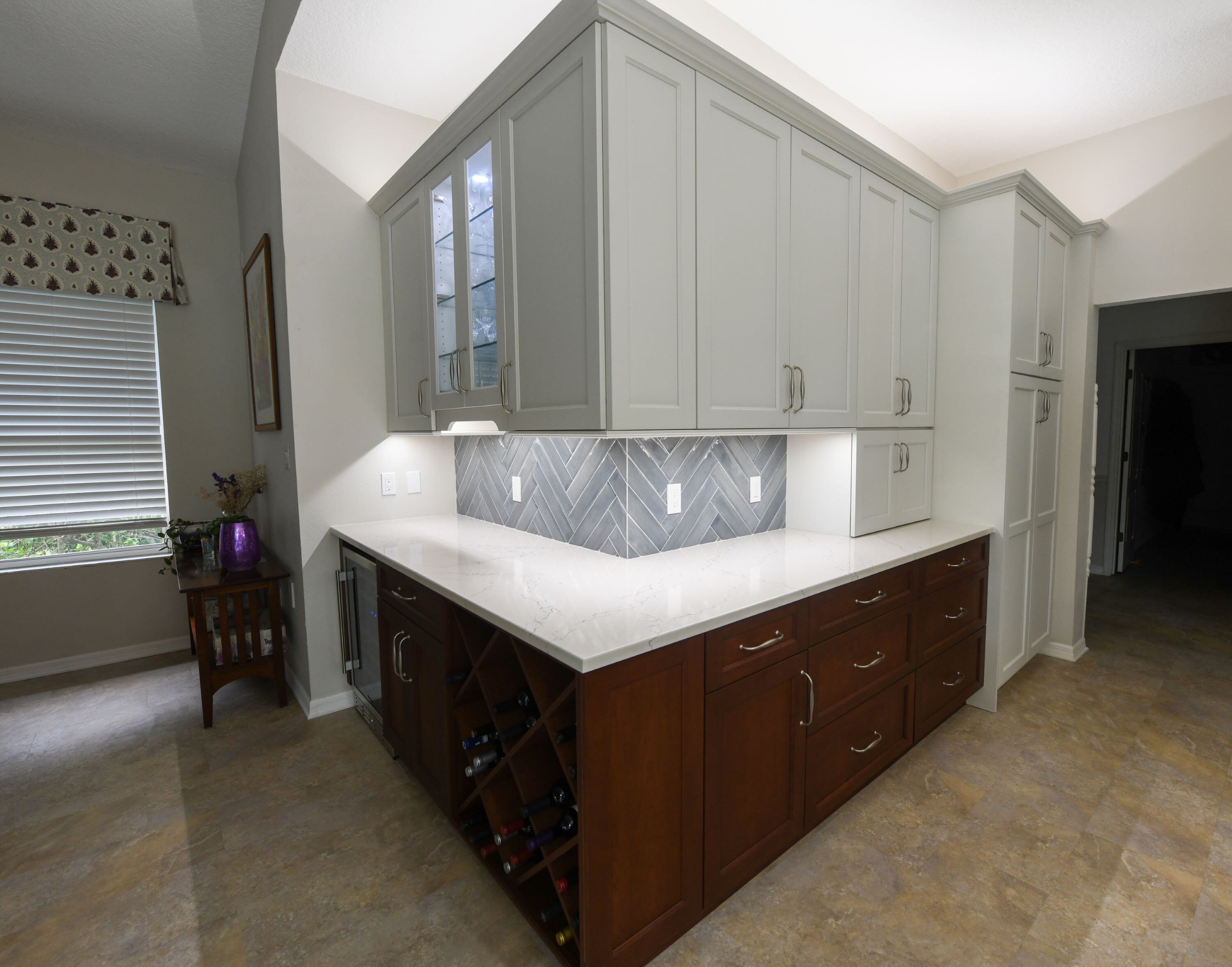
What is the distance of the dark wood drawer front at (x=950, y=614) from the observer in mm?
2361

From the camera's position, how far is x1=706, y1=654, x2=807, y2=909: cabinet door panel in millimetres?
1551

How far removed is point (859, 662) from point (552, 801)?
114 centimetres

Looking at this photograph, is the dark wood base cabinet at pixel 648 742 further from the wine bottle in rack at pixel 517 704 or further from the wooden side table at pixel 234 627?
A: the wooden side table at pixel 234 627

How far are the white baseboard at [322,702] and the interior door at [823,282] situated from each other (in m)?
2.45

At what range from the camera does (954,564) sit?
2.52 metres

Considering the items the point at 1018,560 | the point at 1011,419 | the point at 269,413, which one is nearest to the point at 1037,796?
the point at 1018,560

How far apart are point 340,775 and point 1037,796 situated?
8.67 ft

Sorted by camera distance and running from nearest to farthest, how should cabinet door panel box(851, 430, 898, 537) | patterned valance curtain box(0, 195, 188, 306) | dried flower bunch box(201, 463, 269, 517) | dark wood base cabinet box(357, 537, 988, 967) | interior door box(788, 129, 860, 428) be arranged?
dark wood base cabinet box(357, 537, 988, 967)
interior door box(788, 129, 860, 428)
cabinet door panel box(851, 430, 898, 537)
dried flower bunch box(201, 463, 269, 517)
patterned valance curtain box(0, 195, 188, 306)

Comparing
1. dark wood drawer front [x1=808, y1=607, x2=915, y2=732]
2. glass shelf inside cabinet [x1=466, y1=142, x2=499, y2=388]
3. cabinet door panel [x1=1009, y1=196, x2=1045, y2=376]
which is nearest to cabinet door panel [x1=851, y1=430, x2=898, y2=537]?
dark wood drawer front [x1=808, y1=607, x2=915, y2=732]

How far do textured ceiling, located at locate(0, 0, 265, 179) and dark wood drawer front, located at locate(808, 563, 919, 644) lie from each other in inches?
129

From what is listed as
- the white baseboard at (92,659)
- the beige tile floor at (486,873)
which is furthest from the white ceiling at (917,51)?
the white baseboard at (92,659)

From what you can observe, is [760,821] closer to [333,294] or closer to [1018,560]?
[1018,560]

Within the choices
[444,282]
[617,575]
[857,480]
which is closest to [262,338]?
[444,282]

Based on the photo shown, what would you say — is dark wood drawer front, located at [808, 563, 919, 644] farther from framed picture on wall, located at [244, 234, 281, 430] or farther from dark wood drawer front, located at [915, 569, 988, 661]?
framed picture on wall, located at [244, 234, 281, 430]
